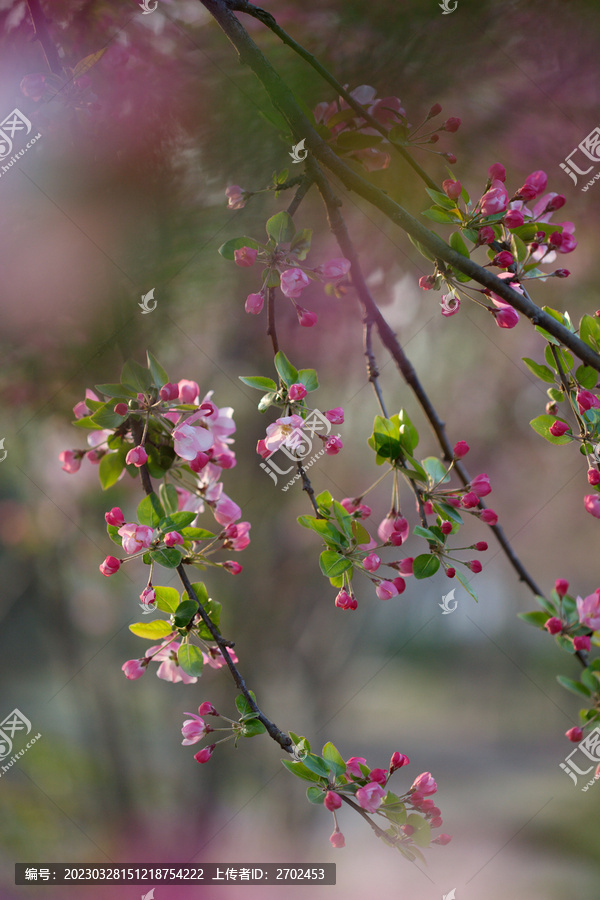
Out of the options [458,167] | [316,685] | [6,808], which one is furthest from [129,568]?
[458,167]

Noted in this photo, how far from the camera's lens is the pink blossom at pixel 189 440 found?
1.55ft

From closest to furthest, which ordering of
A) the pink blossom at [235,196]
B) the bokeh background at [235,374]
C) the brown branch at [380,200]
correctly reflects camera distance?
1. the brown branch at [380,200]
2. the pink blossom at [235,196]
3. the bokeh background at [235,374]

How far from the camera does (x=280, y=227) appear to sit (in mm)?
454

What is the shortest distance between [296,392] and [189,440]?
98 millimetres

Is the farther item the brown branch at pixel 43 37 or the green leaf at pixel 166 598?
the brown branch at pixel 43 37

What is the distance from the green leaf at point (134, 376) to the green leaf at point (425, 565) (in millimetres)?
262

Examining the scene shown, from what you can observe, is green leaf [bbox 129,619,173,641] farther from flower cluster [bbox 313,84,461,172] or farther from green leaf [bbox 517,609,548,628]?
flower cluster [bbox 313,84,461,172]

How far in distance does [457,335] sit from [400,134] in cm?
129

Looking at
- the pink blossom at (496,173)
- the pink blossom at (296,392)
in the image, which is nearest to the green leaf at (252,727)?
the pink blossom at (296,392)

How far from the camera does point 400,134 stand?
0.52m

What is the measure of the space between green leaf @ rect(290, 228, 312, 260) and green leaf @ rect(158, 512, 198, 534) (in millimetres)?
216

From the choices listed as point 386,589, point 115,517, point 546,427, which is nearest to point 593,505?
point 546,427

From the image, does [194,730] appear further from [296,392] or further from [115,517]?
[296,392]

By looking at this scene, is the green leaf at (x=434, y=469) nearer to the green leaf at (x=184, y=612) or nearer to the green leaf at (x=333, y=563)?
the green leaf at (x=333, y=563)
